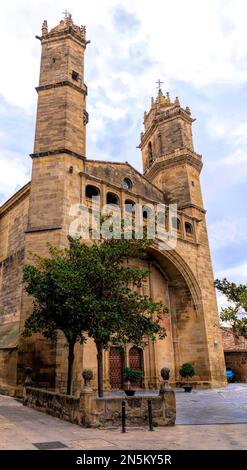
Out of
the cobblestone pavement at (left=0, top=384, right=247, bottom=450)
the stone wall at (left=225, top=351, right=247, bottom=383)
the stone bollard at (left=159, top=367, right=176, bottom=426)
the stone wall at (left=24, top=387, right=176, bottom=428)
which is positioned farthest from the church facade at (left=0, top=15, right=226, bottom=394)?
the stone wall at (left=225, top=351, right=247, bottom=383)

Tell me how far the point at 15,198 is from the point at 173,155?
12526mm

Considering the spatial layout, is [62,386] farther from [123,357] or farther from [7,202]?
[7,202]

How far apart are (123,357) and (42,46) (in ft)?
66.9

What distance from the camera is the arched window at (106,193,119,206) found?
2083 cm

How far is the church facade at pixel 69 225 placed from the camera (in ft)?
52.9

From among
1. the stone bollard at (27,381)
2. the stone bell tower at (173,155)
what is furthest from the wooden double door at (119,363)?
the stone bell tower at (173,155)

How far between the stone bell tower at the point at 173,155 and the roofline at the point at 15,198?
1092 centimetres

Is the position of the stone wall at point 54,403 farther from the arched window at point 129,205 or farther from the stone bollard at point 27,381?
the arched window at point 129,205

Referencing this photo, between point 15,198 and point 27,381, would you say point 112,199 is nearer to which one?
point 15,198

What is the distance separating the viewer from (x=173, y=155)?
2686 centimetres

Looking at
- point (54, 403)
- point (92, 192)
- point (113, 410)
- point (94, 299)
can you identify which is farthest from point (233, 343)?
point (113, 410)

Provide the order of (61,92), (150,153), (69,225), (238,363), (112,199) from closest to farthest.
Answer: (69,225)
(61,92)
(112,199)
(238,363)
(150,153)

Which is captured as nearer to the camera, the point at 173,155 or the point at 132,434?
the point at 132,434
